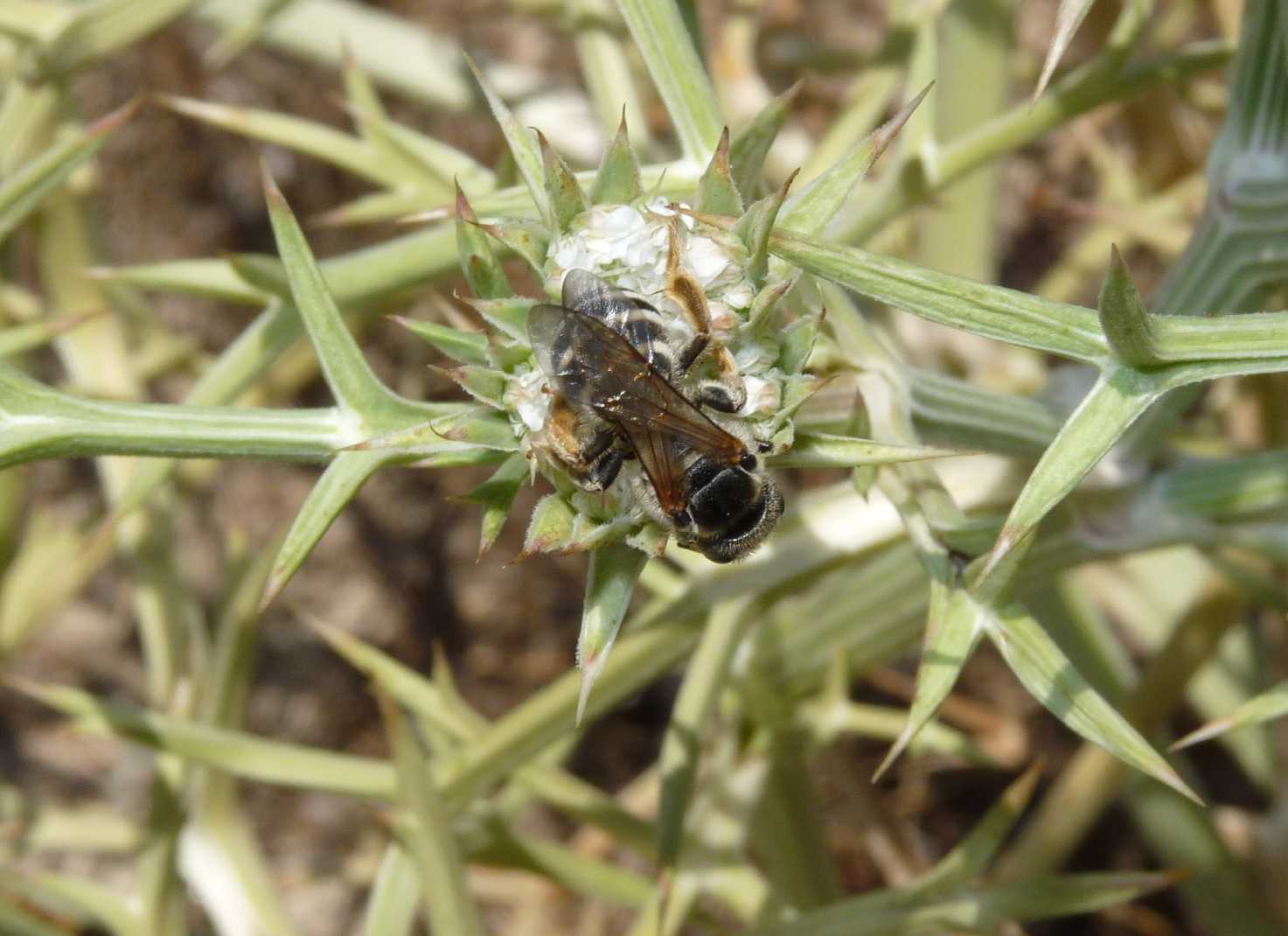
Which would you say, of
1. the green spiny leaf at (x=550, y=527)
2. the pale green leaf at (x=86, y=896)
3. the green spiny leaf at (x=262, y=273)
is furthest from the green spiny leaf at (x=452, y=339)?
the pale green leaf at (x=86, y=896)

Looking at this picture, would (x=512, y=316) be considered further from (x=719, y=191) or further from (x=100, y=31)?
(x=100, y=31)

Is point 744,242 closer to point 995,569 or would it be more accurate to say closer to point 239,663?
point 995,569

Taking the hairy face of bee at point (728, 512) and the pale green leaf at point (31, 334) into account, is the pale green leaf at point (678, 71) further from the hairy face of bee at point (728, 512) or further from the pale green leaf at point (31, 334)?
the pale green leaf at point (31, 334)

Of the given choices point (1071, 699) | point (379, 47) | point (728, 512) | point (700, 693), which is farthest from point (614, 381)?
point (379, 47)

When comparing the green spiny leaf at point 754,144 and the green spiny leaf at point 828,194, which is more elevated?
the green spiny leaf at point 754,144

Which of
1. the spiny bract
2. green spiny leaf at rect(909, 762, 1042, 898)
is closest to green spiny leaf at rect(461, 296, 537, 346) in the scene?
the spiny bract

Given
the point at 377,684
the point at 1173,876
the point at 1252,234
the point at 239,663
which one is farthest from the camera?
the point at 239,663

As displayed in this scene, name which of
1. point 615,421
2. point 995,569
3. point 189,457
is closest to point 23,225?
point 189,457
